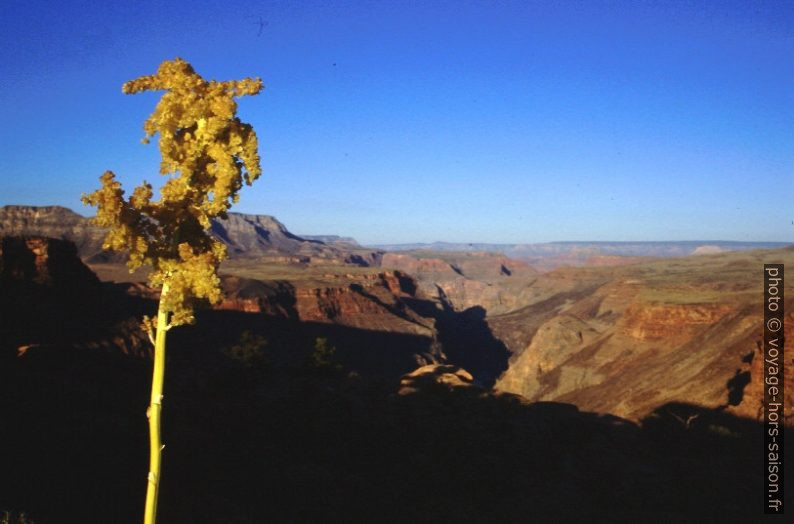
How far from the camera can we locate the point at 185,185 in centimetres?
508

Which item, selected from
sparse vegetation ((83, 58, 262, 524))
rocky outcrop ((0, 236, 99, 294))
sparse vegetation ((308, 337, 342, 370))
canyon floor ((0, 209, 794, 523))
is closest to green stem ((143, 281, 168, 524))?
sparse vegetation ((83, 58, 262, 524))

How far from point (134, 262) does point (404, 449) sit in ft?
73.0

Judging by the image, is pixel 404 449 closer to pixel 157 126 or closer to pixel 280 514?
pixel 280 514

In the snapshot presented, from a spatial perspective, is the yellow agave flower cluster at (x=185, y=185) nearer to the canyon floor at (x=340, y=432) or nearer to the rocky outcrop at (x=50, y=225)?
the canyon floor at (x=340, y=432)

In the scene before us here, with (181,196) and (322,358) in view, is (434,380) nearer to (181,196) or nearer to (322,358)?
(322,358)

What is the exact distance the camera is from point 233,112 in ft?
16.3

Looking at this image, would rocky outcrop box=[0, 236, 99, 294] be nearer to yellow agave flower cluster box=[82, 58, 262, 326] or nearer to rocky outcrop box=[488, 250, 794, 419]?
yellow agave flower cluster box=[82, 58, 262, 326]

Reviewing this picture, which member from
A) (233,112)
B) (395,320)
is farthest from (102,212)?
(395,320)

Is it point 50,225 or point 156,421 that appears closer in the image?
point 156,421

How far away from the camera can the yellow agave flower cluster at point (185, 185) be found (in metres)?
4.86

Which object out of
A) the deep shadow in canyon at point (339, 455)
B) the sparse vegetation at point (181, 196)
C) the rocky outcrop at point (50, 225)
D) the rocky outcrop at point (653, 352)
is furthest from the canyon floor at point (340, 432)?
the rocky outcrop at point (50, 225)

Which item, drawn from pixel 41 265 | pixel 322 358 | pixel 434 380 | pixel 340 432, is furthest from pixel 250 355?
pixel 41 265

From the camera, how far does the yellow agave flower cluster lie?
486 centimetres

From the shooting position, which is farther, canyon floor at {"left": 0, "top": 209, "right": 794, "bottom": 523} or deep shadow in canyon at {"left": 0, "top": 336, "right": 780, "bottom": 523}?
canyon floor at {"left": 0, "top": 209, "right": 794, "bottom": 523}
